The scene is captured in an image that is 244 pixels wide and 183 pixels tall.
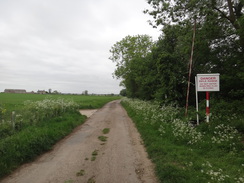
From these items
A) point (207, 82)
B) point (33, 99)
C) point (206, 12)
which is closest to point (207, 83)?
point (207, 82)

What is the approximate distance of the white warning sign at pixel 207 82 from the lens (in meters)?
8.15

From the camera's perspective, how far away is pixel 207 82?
823cm

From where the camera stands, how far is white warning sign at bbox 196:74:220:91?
8148 mm

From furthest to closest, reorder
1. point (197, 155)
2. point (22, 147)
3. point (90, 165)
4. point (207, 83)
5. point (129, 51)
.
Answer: point (129, 51) < point (207, 83) < point (22, 147) < point (197, 155) < point (90, 165)

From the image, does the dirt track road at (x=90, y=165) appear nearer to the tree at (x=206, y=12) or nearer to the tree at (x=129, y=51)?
the tree at (x=206, y=12)

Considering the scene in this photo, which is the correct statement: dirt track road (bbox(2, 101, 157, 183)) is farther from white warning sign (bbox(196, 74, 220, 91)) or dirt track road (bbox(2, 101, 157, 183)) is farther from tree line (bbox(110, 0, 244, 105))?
tree line (bbox(110, 0, 244, 105))

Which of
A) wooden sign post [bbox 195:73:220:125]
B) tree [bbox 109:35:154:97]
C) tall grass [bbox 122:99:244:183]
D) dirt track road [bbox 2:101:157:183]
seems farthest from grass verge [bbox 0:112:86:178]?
tree [bbox 109:35:154:97]

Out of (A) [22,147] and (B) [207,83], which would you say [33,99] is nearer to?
(A) [22,147]

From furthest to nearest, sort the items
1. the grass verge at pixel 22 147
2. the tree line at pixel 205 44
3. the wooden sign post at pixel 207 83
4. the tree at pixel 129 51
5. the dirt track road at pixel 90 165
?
the tree at pixel 129 51
the tree line at pixel 205 44
the wooden sign post at pixel 207 83
the grass verge at pixel 22 147
the dirt track road at pixel 90 165

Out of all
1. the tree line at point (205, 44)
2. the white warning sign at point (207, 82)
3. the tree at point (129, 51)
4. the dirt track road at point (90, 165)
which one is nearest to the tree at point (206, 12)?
the tree line at point (205, 44)

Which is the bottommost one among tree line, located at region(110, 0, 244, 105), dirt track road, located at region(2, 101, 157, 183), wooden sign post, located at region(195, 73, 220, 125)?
dirt track road, located at region(2, 101, 157, 183)

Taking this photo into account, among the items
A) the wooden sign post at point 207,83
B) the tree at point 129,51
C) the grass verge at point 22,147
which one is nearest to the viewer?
the grass verge at point 22,147

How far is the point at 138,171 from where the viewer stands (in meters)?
4.71

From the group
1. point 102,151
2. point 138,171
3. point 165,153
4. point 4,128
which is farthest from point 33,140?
point 165,153
